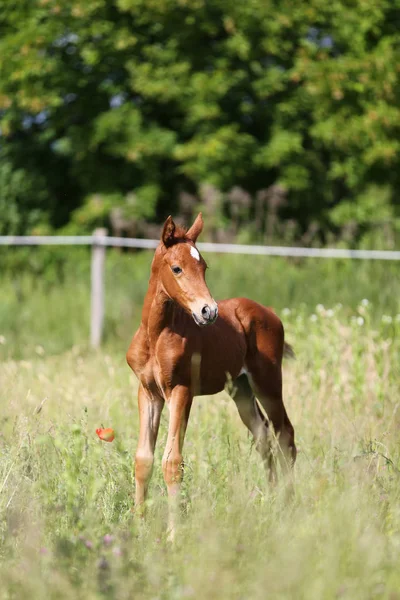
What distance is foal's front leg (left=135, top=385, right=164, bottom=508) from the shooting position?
4180 mm

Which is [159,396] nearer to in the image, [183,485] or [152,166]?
[183,485]

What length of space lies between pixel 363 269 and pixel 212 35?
7330 millimetres

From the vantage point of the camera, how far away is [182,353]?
13.8 ft

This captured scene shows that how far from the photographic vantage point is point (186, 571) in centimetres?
296

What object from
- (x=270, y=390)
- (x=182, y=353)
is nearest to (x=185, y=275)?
(x=182, y=353)

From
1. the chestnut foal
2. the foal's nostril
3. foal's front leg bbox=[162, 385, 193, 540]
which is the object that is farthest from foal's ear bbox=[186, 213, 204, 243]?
foal's front leg bbox=[162, 385, 193, 540]

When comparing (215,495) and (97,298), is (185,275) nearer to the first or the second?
(215,495)

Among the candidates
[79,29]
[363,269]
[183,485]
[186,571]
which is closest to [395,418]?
[183,485]

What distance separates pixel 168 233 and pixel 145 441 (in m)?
0.99

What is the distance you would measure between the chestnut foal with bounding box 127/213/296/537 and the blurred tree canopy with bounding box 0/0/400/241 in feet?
31.0

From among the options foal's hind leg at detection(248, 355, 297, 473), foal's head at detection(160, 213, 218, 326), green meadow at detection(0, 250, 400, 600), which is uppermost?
foal's head at detection(160, 213, 218, 326)

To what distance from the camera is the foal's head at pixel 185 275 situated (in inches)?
153

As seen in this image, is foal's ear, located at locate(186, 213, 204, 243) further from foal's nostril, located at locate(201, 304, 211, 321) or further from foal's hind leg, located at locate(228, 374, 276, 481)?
foal's hind leg, located at locate(228, 374, 276, 481)

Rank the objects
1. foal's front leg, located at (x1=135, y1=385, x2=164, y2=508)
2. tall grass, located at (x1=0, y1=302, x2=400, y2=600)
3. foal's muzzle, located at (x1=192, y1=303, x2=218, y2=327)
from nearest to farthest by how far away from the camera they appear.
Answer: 1. tall grass, located at (x1=0, y1=302, x2=400, y2=600)
2. foal's muzzle, located at (x1=192, y1=303, x2=218, y2=327)
3. foal's front leg, located at (x1=135, y1=385, x2=164, y2=508)
